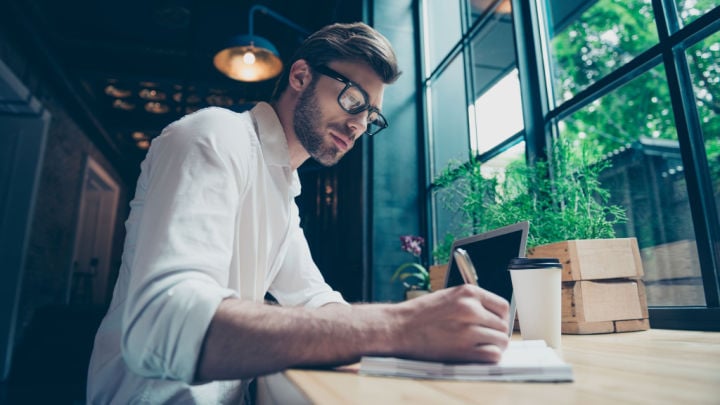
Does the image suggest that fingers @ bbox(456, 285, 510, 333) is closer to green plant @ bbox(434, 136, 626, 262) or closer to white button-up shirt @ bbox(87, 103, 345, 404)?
white button-up shirt @ bbox(87, 103, 345, 404)

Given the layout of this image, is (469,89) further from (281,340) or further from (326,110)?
(281,340)

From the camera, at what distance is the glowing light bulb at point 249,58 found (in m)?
3.81

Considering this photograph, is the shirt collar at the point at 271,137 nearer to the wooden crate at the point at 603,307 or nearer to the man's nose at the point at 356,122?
the man's nose at the point at 356,122

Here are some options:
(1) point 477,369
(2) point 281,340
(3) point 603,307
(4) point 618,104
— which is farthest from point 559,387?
(4) point 618,104

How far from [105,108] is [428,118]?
6.86m

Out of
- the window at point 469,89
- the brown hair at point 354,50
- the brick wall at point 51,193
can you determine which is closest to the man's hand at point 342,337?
the brown hair at point 354,50

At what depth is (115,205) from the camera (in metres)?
11.0

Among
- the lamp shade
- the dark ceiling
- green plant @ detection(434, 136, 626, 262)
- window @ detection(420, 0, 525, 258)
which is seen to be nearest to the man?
green plant @ detection(434, 136, 626, 262)

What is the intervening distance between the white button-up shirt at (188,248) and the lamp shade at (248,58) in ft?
8.77

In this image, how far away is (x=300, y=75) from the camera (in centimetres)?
149

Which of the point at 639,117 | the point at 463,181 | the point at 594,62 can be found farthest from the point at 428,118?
the point at 463,181

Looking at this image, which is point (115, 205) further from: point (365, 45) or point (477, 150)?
point (365, 45)

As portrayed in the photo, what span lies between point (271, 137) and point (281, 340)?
0.80m

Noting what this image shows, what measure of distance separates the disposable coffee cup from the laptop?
0.52ft
